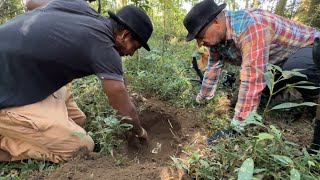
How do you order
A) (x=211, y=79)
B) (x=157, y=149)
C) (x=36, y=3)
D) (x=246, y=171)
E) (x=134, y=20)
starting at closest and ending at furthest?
(x=246, y=171), (x=134, y=20), (x=157, y=149), (x=36, y=3), (x=211, y=79)

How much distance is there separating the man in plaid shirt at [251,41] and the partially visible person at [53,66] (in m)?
0.63

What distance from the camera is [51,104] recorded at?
8.25 feet

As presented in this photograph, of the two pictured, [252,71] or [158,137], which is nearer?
[252,71]

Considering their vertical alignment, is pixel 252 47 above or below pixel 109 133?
above

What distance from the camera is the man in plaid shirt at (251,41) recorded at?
2643 millimetres

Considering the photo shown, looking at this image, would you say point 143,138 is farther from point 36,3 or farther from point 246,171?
point 36,3

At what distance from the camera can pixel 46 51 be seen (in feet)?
7.30

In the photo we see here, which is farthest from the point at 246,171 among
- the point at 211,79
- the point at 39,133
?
the point at 211,79

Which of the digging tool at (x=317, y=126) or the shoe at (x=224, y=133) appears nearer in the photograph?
the digging tool at (x=317, y=126)

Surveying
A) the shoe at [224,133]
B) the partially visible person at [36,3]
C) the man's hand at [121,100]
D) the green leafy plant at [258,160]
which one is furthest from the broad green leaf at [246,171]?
the partially visible person at [36,3]

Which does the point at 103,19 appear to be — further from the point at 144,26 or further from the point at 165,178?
the point at 165,178

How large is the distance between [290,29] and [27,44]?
2.35 meters

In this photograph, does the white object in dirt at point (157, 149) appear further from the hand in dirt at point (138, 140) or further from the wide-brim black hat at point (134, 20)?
the wide-brim black hat at point (134, 20)

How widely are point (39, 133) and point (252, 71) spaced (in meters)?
1.76
